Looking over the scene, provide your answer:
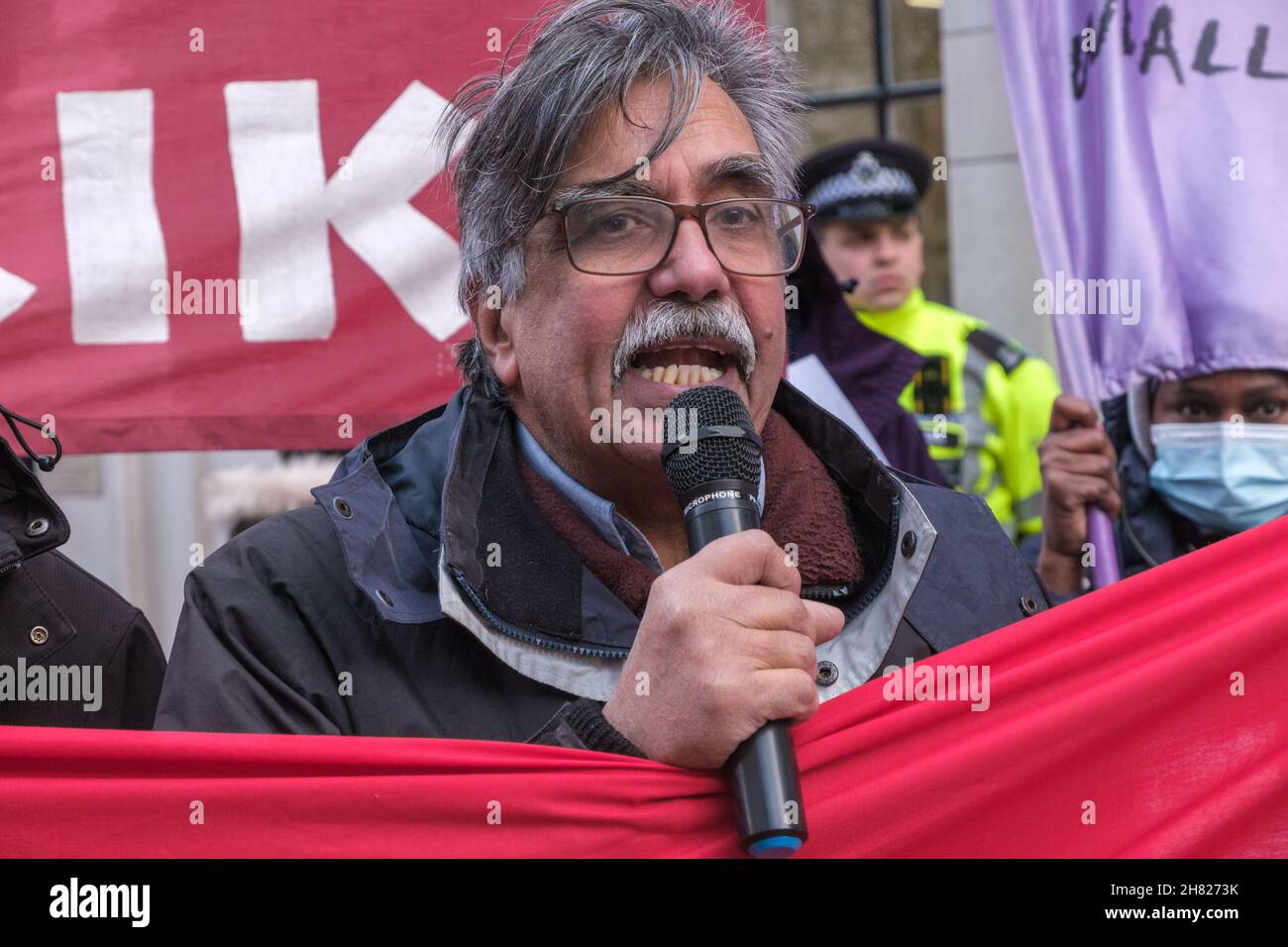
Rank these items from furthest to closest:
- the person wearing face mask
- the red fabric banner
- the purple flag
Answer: the person wearing face mask < the purple flag < the red fabric banner

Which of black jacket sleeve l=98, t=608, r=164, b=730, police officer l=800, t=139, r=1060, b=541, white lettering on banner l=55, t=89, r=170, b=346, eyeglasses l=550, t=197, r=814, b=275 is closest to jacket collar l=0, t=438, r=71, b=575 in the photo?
black jacket sleeve l=98, t=608, r=164, b=730

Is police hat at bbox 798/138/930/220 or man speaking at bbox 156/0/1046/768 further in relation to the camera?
police hat at bbox 798/138/930/220

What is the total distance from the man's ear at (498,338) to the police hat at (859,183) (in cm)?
265

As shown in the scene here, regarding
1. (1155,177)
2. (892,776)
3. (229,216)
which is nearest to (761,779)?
(892,776)

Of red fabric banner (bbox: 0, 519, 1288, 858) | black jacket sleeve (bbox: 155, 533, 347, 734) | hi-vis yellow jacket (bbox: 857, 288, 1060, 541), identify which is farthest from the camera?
hi-vis yellow jacket (bbox: 857, 288, 1060, 541)

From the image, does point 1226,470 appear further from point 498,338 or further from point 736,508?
point 736,508

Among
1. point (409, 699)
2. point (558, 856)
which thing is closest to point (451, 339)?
point (409, 699)

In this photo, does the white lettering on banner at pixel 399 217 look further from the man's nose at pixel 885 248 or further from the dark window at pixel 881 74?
the dark window at pixel 881 74

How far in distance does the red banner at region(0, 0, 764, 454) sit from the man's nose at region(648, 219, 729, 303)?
1.08 metres

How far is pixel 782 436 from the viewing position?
2670 millimetres

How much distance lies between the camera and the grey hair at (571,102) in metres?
2.47

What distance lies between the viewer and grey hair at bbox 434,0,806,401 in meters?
2.47

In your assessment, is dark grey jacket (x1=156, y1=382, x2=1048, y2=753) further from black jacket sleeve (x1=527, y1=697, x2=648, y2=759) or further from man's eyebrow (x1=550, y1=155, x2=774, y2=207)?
man's eyebrow (x1=550, y1=155, x2=774, y2=207)

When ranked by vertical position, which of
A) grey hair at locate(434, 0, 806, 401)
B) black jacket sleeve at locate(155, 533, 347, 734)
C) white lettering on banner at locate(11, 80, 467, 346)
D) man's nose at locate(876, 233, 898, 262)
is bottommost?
black jacket sleeve at locate(155, 533, 347, 734)
